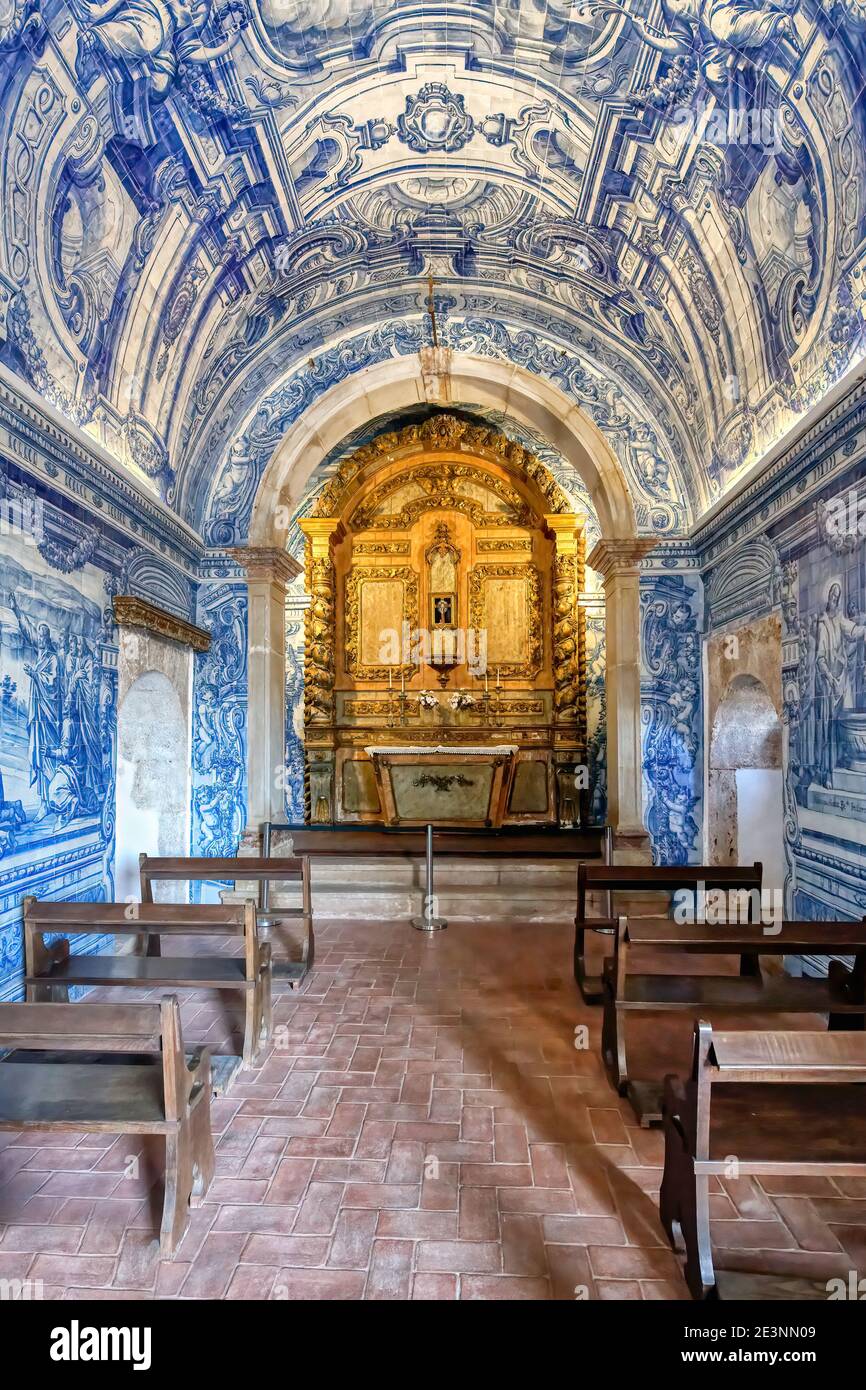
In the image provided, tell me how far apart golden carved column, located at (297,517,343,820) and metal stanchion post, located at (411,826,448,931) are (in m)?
3.92

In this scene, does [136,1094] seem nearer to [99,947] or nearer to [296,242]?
[99,947]

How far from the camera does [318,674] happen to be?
33.7 feet

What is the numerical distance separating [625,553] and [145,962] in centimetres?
605

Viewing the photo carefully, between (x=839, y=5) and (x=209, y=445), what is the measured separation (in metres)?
6.08

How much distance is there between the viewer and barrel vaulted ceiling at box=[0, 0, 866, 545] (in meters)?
4.28

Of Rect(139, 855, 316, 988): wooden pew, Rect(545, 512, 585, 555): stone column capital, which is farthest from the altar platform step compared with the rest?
Rect(545, 512, 585, 555): stone column capital

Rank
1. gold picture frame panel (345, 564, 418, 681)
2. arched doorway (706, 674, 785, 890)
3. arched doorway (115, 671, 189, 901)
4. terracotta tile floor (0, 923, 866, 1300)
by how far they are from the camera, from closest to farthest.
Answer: terracotta tile floor (0, 923, 866, 1300) → arched doorway (706, 674, 785, 890) → arched doorway (115, 671, 189, 901) → gold picture frame panel (345, 564, 418, 681)

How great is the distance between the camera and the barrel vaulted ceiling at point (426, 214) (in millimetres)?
4277

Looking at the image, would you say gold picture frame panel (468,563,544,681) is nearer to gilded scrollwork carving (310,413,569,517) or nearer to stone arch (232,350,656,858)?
gilded scrollwork carving (310,413,569,517)

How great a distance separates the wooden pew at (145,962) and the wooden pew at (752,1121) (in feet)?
7.75

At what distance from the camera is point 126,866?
6.02 m

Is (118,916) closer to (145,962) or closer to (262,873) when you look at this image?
(145,962)

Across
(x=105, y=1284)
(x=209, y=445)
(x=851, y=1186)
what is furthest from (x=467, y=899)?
(x=209, y=445)

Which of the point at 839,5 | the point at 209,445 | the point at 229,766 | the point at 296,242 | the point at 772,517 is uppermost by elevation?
the point at 296,242
